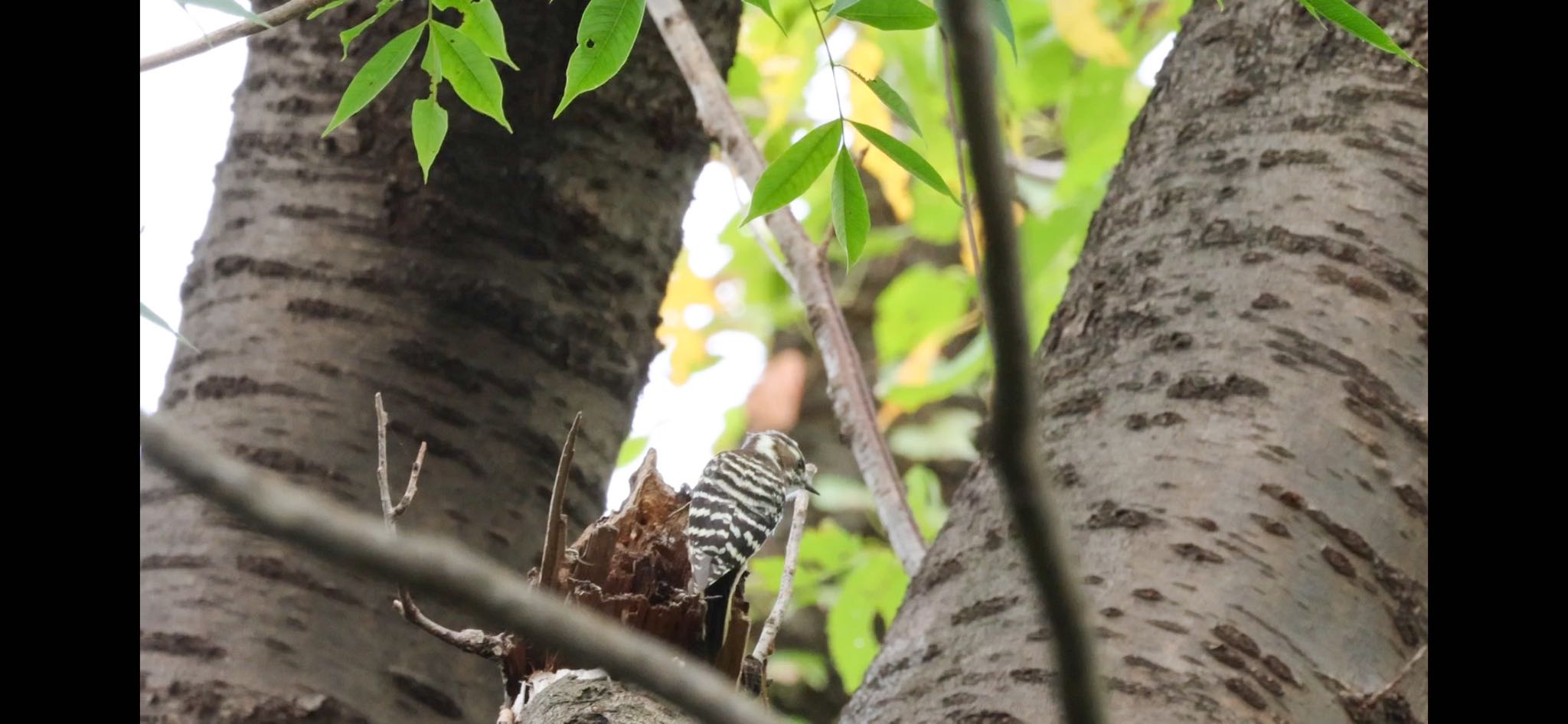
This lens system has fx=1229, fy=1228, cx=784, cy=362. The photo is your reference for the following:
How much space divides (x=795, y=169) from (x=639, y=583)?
0.42 m

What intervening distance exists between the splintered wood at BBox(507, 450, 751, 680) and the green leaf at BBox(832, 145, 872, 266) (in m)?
0.31

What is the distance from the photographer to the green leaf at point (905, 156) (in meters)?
0.79

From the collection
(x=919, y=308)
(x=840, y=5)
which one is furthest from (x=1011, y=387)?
(x=919, y=308)

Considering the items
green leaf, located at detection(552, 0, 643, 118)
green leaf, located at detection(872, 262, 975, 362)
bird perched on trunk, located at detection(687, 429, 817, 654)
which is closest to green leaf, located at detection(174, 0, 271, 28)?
green leaf, located at detection(552, 0, 643, 118)

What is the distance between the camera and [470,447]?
1321 mm

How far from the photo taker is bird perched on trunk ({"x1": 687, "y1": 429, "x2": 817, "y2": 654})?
3.95 ft

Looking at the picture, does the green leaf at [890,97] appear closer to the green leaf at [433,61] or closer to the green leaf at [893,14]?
the green leaf at [893,14]

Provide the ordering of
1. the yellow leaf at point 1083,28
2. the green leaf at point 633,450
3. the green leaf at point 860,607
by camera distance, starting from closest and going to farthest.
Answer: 1. the green leaf at point 860,607
2. the yellow leaf at point 1083,28
3. the green leaf at point 633,450

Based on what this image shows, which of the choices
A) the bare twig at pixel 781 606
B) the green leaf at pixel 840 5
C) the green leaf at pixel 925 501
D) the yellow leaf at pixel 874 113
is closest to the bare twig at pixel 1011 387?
the green leaf at pixel 840 5

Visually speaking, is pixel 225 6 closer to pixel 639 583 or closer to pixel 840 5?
pixel 840 5

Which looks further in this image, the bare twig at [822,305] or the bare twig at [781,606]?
the bare twig at [822,305]

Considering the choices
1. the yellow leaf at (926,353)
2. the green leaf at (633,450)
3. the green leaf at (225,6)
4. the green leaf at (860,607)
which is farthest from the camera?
the yellow leaf at (926,353)

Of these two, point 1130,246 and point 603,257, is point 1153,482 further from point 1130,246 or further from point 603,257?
point 603,257

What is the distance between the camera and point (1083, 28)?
200 cm
